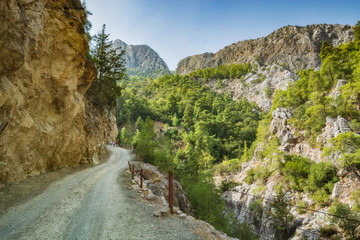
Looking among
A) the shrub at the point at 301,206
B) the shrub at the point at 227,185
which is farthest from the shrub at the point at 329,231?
the shrub at the point at 227,185

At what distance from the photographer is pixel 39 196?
7516 millimetres

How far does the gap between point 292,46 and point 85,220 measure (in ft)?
368

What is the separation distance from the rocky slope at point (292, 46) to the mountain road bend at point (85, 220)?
332 feet

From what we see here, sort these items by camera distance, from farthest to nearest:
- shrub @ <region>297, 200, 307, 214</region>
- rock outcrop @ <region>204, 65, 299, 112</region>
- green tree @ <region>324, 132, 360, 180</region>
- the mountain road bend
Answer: rock outcrop @ <region>204, 65, 299, 112</region> < shrub @ <region>297, 200, 307, 214</region> < green tree @ <region>324, 132, 360, 180</region> < the mountain road bend

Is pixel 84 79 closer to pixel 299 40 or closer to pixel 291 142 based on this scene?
pixel 291 142

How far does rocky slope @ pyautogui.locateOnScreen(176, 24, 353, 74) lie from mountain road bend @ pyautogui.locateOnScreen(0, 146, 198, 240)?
101 meters

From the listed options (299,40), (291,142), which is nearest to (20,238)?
(291,142)

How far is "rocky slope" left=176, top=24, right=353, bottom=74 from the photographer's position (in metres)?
80.0

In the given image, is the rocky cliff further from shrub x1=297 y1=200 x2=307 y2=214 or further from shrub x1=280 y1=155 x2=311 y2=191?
shrub x1=280 y1=155 x2=311 y2=191

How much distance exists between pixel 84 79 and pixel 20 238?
15666 millimetres

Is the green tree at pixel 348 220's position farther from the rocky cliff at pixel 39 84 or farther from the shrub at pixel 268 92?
the shrub at pixel 268 92

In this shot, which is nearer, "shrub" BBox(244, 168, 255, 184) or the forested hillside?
the forested hillside

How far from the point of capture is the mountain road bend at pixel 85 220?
4.48 meters

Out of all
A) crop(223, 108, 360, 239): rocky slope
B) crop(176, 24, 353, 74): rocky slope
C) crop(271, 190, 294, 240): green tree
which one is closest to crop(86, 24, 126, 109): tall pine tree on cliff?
crop(223, 108, 360, 239): rocky slope
